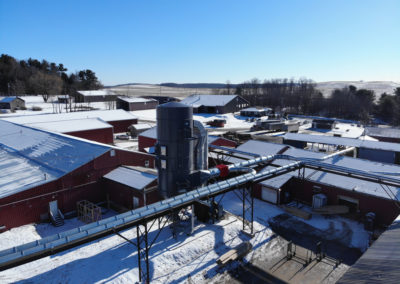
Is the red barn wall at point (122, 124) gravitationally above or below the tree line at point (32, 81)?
below

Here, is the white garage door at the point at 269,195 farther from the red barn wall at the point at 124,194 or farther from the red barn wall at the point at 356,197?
the red barn wall at the point at 124,194

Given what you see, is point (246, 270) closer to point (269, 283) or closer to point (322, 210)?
point (269, 283)

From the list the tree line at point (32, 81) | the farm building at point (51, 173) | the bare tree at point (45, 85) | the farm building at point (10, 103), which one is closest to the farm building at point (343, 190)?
the farm building at point (51, 173)

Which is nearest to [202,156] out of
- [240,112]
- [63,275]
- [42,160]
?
[63,275]

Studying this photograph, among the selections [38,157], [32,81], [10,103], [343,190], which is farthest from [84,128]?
[32,81]

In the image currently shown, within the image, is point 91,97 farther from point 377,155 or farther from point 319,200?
point 319,200
